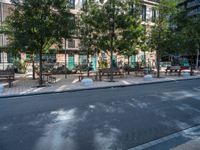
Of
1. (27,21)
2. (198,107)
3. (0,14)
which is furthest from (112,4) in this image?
(0,14)

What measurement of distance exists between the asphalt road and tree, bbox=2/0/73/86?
4.63 m

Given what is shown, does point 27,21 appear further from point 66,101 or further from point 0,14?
point 0,14

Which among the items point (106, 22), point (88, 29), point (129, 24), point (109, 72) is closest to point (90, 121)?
point (106, 22)

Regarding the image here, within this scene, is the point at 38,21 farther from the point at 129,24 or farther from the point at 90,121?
the point at 90,121

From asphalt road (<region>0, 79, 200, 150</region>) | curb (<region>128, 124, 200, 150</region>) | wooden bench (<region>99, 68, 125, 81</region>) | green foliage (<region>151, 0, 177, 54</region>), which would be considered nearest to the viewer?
curb (<region>128, 124, 200, 150</region>)

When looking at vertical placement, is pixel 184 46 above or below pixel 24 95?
above

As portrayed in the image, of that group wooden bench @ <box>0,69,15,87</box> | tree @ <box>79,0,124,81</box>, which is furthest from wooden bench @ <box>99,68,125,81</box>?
wooden bench @ <box>0,69,15,87</box>

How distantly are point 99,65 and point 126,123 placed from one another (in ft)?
80.3

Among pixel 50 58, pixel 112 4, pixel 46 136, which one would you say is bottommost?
pixel 46 136

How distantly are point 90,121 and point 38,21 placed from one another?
8190 mm

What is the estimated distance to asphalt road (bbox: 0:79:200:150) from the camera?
4934 millimetres

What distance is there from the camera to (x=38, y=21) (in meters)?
12.7

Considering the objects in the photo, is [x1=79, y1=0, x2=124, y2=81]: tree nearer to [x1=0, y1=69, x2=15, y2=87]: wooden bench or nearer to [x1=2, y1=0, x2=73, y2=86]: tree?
[x1=2, y1=0, x2=73, y2=86]: tree

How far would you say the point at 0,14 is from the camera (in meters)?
25.4
